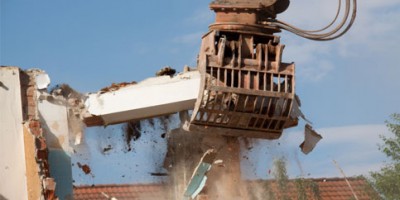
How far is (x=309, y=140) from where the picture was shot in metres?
14.1

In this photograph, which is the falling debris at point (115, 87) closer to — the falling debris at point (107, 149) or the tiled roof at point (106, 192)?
the falling debris at point (107, 149)

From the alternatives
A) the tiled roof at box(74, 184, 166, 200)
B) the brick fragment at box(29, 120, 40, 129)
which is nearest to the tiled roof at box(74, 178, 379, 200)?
the tiled roof at box(74, 184, 166, 200)

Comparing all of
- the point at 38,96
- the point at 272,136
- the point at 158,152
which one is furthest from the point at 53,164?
the point at 272,136

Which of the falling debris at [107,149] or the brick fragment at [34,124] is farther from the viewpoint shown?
the falling debris at [107,149]

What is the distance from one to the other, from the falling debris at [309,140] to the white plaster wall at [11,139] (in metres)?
3.70

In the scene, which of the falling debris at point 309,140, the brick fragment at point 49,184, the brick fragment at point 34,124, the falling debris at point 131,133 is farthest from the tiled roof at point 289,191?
the brick fragment at point 49,184

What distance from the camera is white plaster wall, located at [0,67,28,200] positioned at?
12.6m

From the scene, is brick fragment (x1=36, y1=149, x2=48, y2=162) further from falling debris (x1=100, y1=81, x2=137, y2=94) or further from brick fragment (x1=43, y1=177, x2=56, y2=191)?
falling debris (x1=100, y1=81, x2=137, y2=94)

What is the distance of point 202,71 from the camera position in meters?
12.7

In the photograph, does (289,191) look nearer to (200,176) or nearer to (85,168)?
(200,176)

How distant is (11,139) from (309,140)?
3.91 metres

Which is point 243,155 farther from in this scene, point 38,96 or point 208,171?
point 38,96

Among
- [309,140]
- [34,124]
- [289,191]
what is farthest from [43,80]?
[289,191]

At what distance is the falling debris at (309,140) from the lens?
14023 millimetres
